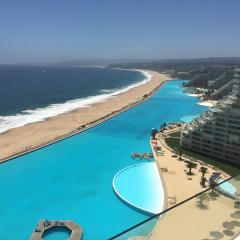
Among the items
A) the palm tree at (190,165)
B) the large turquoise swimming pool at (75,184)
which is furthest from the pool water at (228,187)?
the palm tree at (190,165)

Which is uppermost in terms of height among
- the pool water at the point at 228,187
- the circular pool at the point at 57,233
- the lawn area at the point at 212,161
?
the pool water at the point at 228,187

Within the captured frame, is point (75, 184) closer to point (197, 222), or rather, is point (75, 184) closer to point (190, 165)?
point (190, 165)

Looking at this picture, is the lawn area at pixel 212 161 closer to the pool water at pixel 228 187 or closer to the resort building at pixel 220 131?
the resort building at pixel 220 131

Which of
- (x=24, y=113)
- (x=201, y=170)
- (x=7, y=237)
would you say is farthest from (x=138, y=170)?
(x=24, y=113)

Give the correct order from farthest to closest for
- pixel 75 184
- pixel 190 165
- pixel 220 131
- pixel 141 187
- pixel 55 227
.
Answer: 1. pixel 220 131
2. pixel 190 165
3. pixel 75 184
4. pixel 141 187
5. pixel 55 227

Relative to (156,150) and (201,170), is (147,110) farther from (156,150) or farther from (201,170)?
(201,170)

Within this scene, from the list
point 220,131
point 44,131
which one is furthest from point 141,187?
point 44,131

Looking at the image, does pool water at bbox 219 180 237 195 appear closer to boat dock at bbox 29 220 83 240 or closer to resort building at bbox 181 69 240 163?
boat dock at bbox 29 220 83 240
